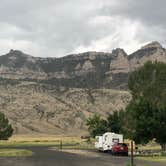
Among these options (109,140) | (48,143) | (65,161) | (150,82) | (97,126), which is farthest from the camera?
(48,143)

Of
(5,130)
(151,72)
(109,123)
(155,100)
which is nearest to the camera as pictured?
(155,100)

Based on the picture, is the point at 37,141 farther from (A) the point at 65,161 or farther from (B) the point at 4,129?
(A) the point at 65,161

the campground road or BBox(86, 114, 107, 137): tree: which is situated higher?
BBox(86, 114, 107, 137): tree

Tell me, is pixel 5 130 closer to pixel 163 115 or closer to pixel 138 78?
pixel 138 78

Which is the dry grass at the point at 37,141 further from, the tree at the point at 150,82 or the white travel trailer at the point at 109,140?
the white travel trailer at the point at 109,140

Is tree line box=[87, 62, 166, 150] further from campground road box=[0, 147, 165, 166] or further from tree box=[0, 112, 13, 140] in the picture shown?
tree box=[0, 112, 13, 140]

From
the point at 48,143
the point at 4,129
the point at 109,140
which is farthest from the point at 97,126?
the point at 109,140

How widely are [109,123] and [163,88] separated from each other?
27.8m

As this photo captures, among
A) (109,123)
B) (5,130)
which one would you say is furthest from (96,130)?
(5,130)

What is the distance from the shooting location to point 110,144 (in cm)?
6975

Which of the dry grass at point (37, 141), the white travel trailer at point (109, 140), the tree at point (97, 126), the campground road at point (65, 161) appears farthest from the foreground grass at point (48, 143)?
the campground road at point (65, 161)

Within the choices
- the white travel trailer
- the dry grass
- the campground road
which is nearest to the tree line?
the white travel trailer

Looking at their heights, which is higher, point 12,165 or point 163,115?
point 163,115

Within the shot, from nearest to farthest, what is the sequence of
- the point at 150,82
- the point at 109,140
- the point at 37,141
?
the point at 109,140
the point at 150,82
the point at 37,141
